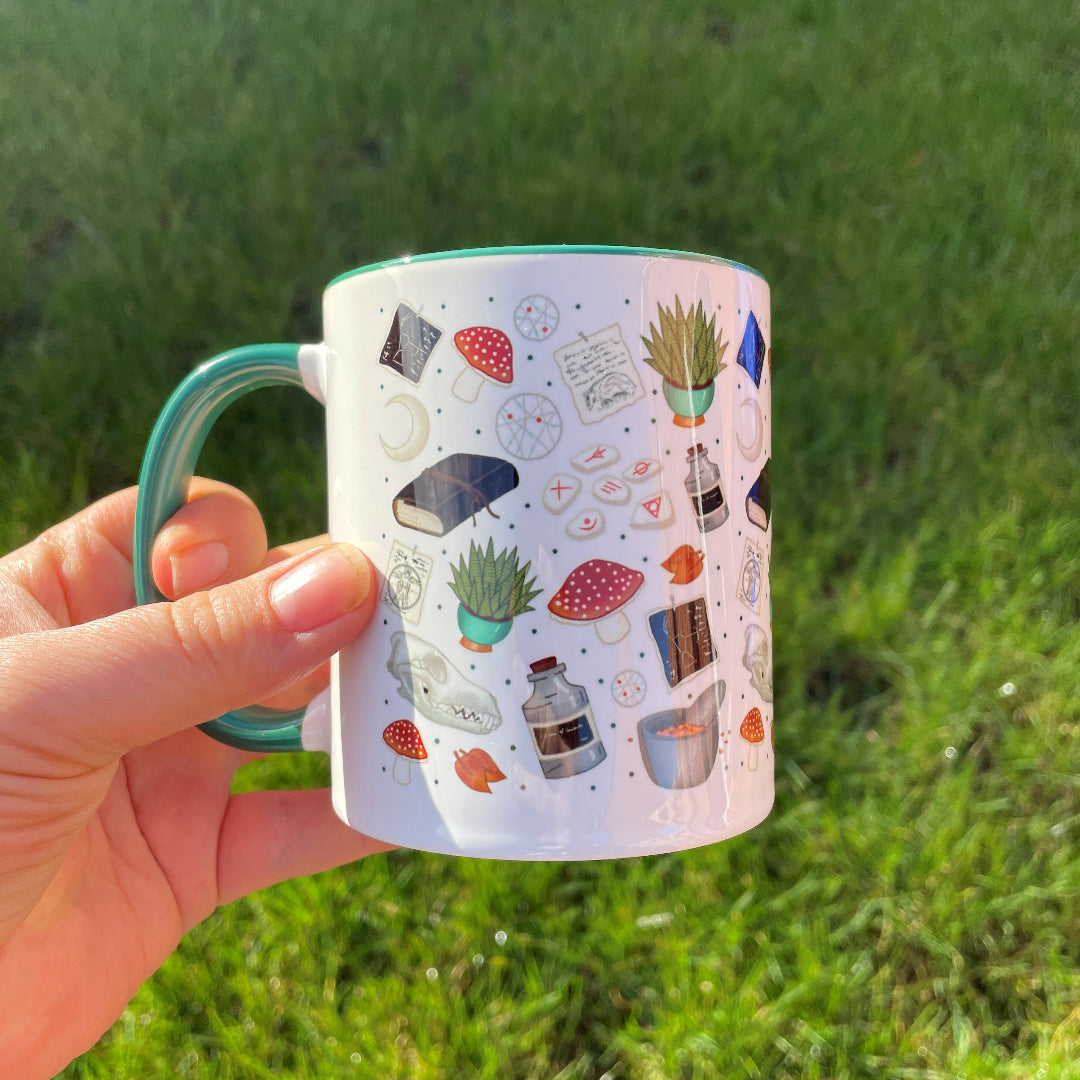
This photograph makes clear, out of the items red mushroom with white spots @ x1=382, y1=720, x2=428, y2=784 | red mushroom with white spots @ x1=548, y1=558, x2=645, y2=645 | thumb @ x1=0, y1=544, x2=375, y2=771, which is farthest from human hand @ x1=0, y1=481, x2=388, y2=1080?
red mushroom with white spots @ x1=548, y1=558, x2=645, y2=645

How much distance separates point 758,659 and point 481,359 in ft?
1.32

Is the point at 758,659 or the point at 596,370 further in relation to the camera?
the point at 758,659

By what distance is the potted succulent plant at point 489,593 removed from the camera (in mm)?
820

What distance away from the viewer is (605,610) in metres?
0.82

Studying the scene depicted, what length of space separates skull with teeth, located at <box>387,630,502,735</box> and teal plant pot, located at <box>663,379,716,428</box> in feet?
0.98

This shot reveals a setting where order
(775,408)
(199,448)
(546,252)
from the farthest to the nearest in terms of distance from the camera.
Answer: (775,408) → (199,448) → (546,252)

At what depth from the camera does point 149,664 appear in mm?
949

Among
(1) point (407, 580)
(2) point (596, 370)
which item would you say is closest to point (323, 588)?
(1) point (407, 580)

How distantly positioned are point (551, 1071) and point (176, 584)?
0.92 m

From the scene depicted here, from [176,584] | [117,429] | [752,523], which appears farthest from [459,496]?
[117,429]

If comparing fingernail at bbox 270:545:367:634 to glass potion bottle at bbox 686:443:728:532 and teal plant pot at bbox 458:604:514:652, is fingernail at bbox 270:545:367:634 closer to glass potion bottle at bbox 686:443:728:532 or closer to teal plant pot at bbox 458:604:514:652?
teal plant pot at bbox 458:604:514:652

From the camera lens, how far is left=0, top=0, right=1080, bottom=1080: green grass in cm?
144

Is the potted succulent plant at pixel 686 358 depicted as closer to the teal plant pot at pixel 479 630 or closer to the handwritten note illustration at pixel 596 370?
the handwritten note illustration at pixel 596 370

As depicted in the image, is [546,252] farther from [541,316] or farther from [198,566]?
[198,566]
